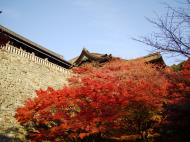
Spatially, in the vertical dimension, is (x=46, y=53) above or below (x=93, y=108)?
above

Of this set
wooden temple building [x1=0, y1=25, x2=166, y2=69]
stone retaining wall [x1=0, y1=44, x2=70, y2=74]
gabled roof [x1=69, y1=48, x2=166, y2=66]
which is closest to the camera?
stone retaining wall [x1=0, y1=44, x2=70, y2=74]

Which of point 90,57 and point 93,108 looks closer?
point 93,108

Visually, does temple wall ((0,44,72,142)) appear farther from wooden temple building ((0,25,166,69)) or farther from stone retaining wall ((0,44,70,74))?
wooden temple building ((0,25,166,69))

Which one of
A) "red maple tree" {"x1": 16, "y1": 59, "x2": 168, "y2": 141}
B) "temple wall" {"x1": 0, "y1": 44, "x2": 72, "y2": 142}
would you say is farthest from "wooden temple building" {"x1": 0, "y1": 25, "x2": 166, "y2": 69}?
"red maple tree" {"x1": 16, "y1": 59, "x2": 168, "y2": 141}

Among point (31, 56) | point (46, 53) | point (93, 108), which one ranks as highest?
point (46, 53)

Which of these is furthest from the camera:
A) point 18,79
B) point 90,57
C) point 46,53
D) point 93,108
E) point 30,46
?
point 90,57

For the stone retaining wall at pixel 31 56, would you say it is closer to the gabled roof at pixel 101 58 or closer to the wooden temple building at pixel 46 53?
the wooden temple building at pixel 46 53

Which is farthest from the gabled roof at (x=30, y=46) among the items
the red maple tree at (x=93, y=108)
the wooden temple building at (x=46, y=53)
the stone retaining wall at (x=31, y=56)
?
the red maple tree at (x=93, y=108)

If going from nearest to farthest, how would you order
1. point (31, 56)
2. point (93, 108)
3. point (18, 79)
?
point (93, 108), point (18, 79), point (31, 56)

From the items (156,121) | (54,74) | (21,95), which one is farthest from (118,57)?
(21,95)

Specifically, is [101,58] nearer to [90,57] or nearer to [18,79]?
[90,57]

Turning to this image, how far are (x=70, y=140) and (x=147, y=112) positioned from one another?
5832 mm

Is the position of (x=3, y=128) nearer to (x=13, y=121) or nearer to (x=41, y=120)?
(x=13, y=121)

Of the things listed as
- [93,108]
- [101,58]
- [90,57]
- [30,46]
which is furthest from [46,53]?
[93,108]
